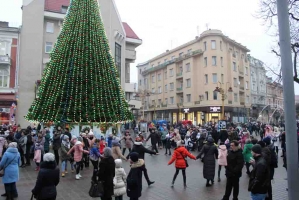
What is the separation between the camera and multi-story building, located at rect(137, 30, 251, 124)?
4731 cm

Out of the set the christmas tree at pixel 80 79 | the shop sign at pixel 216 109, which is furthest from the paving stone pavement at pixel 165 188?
the shop sign at pixel 216 109

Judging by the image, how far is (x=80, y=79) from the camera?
15750 millimetres

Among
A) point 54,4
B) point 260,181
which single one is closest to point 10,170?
point 260,181

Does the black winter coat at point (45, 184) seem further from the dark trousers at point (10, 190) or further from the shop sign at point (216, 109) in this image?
the shop sign at point (216, 109)

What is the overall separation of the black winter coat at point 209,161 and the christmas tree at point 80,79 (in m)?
7.71

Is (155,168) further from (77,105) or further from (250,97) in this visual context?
(250,97)

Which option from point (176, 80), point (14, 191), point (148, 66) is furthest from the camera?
point (148, 66)

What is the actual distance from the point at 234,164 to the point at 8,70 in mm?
30984

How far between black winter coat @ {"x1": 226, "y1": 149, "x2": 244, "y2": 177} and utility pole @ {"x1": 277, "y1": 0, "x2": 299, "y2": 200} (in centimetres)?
296

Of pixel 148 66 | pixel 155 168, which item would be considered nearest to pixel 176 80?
pixel 148 66

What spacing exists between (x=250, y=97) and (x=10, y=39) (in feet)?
153

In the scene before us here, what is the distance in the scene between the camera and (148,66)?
69812 millimetres

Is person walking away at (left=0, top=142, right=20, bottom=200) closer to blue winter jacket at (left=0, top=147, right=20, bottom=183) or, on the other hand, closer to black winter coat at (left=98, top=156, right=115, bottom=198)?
blue winter jacket at (left=0, top=147, right=20, bottom=183)

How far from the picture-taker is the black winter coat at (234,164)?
7.21m
